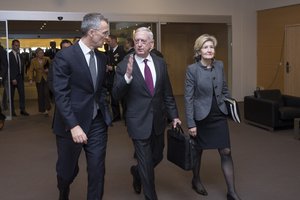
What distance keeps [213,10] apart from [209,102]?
796cm

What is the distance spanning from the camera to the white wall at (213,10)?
9789 millimetres

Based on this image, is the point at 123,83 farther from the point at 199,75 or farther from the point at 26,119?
the point at 26,119

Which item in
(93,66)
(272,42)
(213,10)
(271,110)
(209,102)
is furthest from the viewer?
(213,10)

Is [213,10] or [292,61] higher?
[213,10]

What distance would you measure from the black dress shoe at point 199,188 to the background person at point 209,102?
332 mm

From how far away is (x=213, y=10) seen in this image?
1116cm

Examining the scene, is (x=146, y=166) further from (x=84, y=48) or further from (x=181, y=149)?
(x=84, y=48)

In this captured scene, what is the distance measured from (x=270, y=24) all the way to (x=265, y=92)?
12.3 ft

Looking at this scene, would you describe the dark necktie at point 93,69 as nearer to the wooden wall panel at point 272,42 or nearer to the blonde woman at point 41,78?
the blonde woman at point 41,78

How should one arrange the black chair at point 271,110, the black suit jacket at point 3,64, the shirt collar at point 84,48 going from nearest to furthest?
the shirt collar at point 84,48 → the black chair at point 271,110 → the black suit jacket at point 3,64

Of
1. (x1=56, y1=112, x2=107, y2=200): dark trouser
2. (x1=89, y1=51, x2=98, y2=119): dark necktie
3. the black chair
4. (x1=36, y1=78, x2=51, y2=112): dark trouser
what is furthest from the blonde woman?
(x1=89, y1=51, x2=98, y2=119): dark necktie

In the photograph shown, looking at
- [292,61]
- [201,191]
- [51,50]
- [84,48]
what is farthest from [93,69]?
[51,50]

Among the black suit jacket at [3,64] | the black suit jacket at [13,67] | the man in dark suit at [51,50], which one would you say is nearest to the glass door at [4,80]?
the black suit jacket at [3,64]

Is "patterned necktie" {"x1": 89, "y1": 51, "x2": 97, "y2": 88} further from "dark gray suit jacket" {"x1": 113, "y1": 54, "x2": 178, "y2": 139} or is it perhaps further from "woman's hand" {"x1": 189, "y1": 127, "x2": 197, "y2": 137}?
"woman's hand" {"x1": 189, "y1": 127, "x2": 197, "y2": 137}
